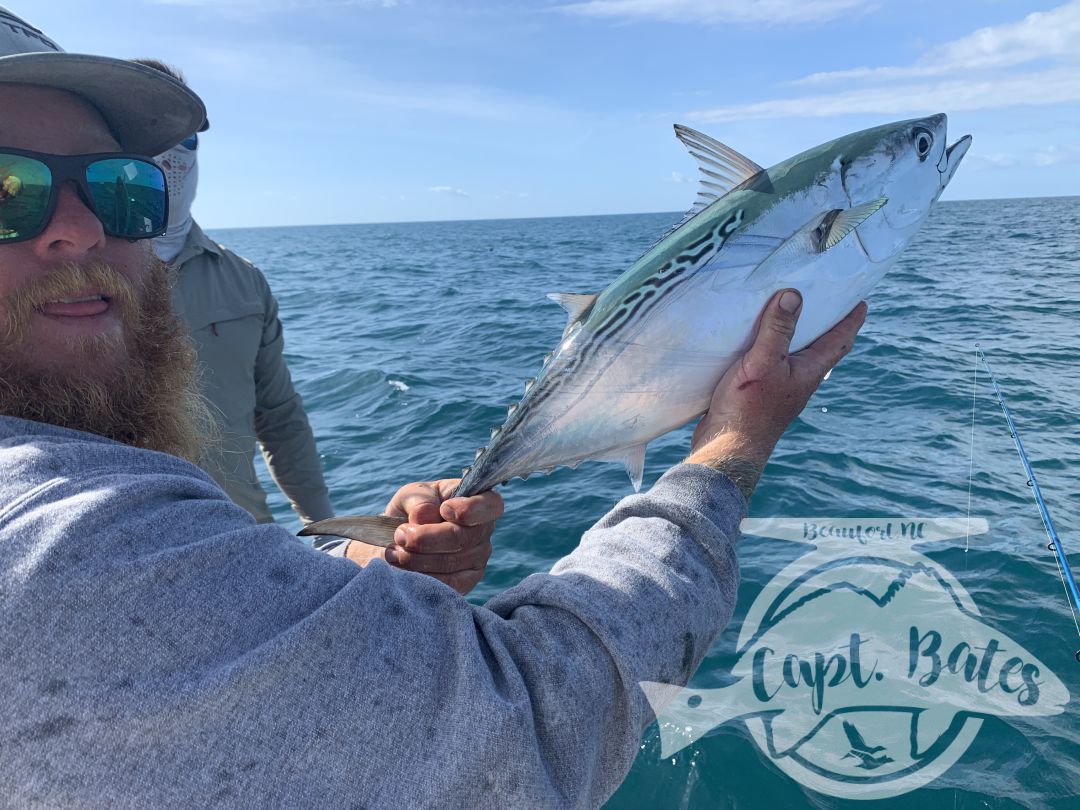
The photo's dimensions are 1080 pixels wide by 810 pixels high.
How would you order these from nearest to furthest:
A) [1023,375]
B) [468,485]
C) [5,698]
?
[5,698]
[468,485]
[1023,375]

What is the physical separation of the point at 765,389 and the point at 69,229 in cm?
154

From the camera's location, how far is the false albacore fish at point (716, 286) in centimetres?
192

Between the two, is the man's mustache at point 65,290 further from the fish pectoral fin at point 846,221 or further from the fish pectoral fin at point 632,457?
the fish pectoral fin at point 846,221

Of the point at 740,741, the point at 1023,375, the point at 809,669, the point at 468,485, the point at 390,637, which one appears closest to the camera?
the point at 390,637

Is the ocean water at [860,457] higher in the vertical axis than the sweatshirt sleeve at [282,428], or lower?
lower

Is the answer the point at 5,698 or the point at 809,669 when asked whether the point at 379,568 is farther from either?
the point at 809,669

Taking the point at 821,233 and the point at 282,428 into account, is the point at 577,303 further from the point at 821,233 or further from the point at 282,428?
the point at 282,428

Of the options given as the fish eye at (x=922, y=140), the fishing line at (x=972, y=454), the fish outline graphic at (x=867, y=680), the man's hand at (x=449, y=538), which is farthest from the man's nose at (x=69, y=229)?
the fishing line at (x=972, y=454)

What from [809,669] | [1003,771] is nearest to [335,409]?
[809,669]

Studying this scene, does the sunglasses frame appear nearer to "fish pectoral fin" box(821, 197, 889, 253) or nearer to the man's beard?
the man's beard

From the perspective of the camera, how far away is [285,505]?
596 centimetres

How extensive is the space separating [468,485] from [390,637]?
3.16 feet

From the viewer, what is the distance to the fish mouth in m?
2.07

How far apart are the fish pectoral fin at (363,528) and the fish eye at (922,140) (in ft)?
5.91
